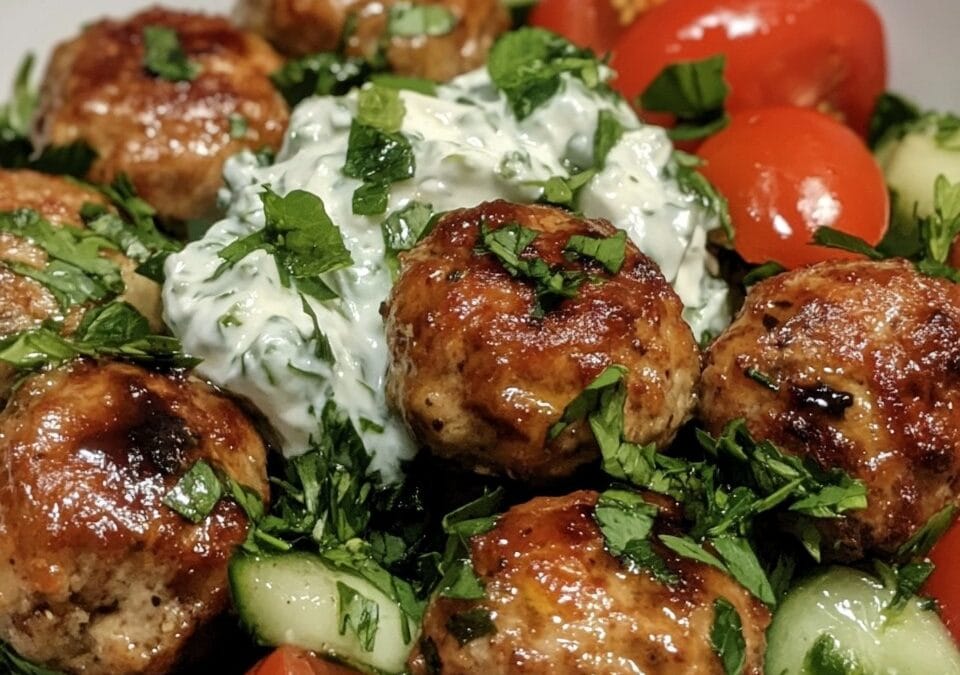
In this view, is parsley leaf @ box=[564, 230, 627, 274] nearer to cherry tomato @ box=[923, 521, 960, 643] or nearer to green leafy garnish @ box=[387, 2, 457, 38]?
cherry tomato @ box=[923, 521, 960, 643]

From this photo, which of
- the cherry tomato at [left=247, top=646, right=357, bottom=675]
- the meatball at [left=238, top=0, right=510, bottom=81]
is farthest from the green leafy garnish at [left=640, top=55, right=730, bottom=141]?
the cherry tomato at [left=247, top=646, right=357, bottom=675]

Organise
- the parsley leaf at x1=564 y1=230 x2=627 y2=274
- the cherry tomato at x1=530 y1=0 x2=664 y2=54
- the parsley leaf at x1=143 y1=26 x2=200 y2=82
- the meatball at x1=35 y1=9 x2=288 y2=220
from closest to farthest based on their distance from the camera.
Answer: the parsley leaf at x1=564 y1=230 x2=627 y2=274
the meatball at x1=35 y1=9 x2=288 y2=220
the parsley leaf at x1=143 y1=26 x2=200 y2=82
the cherry tomato at x1=530 y1=0 x2=664 y2=54

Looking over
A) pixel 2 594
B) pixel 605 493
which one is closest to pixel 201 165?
pixel 2 594

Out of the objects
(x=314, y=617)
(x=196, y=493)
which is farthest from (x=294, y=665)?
(x=196, y=493)

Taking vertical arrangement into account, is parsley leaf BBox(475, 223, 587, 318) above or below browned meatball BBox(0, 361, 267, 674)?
above

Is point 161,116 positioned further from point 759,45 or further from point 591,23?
point 759,45

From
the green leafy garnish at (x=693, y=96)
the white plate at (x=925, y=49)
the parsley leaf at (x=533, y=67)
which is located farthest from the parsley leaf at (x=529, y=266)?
the white plate at (x=925, y=49)
